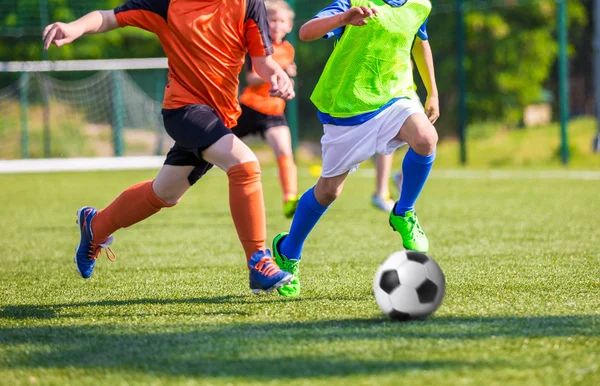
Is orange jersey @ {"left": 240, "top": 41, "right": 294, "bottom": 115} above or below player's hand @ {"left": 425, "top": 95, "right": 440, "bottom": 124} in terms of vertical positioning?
below

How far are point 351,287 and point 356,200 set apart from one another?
5.59 metres

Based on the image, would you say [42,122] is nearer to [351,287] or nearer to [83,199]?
[83,199]

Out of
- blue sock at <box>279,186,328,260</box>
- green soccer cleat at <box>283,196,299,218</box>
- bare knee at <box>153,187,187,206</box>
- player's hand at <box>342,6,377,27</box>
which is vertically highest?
player's hand at <box>342,6,377,27</box>

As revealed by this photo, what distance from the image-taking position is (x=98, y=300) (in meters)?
4.13

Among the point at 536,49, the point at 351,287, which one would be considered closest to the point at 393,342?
the point at 351,287

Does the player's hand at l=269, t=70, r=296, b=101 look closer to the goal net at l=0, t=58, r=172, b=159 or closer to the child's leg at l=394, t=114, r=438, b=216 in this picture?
the child's leg at l=394, t=114, r=438, b=216

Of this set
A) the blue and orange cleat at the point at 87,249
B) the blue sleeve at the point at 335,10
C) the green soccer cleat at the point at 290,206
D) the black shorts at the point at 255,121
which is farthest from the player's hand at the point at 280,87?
the black shorts at the point at 255,121

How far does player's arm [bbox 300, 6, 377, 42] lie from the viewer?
3797mm

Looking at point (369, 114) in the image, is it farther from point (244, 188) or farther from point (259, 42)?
point (244, 188)

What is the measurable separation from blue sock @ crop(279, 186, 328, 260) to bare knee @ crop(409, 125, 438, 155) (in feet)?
1.73

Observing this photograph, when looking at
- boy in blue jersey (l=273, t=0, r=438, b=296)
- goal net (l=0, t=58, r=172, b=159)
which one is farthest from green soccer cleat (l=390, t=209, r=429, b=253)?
goal net (l=0, t=58, r=172, b=159)

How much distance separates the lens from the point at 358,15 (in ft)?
12.5

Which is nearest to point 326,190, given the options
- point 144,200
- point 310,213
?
point 310,213

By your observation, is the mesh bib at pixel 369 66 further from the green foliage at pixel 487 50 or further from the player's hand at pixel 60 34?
the green foliage at pixel 487 50
